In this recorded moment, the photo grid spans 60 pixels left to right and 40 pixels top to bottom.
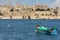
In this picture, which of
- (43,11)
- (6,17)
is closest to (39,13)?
(43,11)

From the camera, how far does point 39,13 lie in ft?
588

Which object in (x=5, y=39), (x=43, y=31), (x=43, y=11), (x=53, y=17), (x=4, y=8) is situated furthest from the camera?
(x=4, y=8)

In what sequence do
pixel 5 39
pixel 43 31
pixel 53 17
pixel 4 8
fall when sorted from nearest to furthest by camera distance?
pixel 5 39 < pixel 43 31 < pixel 53 17 < pixel 4 8

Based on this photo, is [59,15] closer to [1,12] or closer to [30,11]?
[30,11]

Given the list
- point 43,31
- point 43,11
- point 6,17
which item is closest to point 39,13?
point 43,11

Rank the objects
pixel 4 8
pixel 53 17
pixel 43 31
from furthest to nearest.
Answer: pixel 4 8 < pixel 53 17 < pixel 43 31

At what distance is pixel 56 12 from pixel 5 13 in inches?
1164

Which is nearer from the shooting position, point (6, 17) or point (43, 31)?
point (43, 31)

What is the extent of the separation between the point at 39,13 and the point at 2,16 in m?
21.0

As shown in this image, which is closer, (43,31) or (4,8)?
(43,31)

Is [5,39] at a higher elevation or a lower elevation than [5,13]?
higher

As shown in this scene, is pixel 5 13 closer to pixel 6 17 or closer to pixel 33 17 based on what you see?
pixel 6 17

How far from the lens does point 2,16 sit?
179750 millimetres

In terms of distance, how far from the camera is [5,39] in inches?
1583
